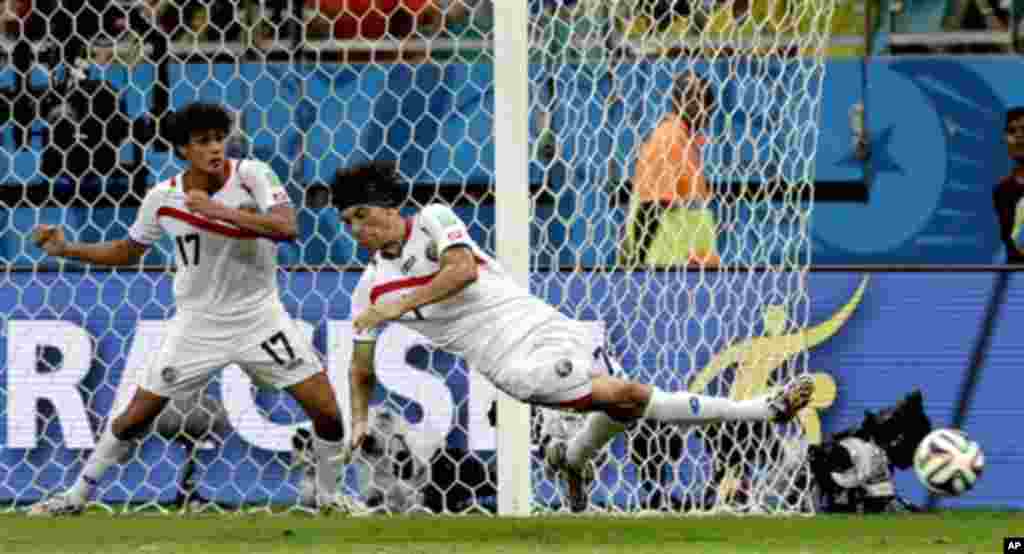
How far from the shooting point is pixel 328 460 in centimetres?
1068

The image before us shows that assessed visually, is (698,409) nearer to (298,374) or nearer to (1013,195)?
(298,374)

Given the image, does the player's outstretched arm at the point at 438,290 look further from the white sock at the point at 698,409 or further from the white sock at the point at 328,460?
the white sock at the point at 328,460

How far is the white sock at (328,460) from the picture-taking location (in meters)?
10.7

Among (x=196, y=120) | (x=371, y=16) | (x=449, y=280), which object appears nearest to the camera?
(x=449, y=280)

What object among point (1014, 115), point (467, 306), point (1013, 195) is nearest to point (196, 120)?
point (467, 306)

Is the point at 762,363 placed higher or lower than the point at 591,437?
higher

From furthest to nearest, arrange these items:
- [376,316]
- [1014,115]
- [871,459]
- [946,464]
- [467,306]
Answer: [1014,115]
[871,459]
[946,464]
[467,306]
[376,316]

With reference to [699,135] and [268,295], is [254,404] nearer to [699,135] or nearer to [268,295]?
[268,295]

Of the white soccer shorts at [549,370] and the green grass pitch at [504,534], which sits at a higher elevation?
the white soccer shorts at [549,370]

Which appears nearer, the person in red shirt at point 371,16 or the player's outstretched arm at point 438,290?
the player's outstretched arm at point 438,290

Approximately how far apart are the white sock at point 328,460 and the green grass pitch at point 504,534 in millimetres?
232

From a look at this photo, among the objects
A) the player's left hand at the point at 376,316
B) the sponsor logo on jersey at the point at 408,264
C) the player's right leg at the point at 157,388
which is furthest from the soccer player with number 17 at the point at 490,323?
the player's right leg at the point at 157,388

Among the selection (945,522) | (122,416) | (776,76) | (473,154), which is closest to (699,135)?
(776,76)

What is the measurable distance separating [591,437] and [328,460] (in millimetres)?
1336
